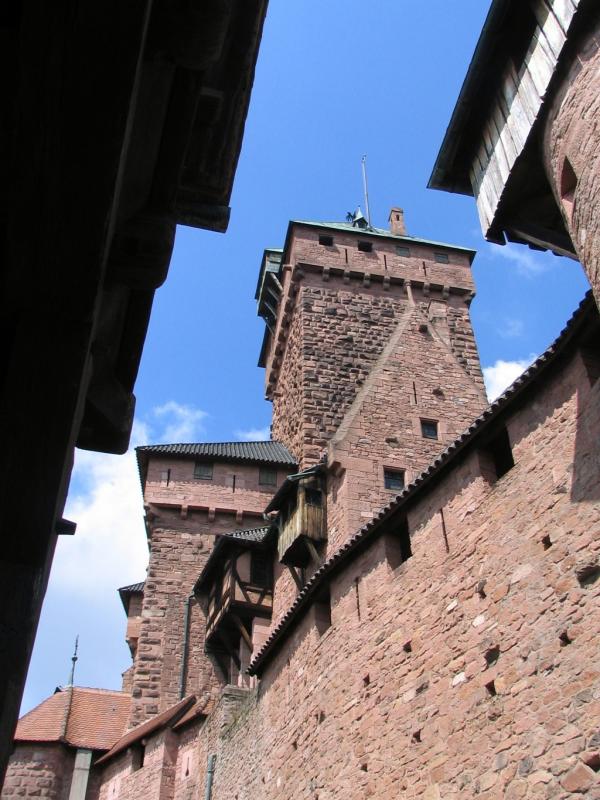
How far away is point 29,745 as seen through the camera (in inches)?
821

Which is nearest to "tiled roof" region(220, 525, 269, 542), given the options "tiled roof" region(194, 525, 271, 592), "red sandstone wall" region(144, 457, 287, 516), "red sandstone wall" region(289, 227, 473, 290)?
"tiled roof" region(194, 525, 271, 592)

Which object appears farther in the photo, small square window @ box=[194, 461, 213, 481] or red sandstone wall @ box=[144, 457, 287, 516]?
small square window @ box=[194, 461, 213, 481]

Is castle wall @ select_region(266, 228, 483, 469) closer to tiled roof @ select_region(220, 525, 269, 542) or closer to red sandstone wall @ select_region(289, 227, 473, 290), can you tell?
red sandstone wall @ select_region(289, 227, 473, 290)

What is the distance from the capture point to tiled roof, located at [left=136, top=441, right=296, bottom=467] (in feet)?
75.6

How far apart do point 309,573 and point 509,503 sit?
8.17 meters

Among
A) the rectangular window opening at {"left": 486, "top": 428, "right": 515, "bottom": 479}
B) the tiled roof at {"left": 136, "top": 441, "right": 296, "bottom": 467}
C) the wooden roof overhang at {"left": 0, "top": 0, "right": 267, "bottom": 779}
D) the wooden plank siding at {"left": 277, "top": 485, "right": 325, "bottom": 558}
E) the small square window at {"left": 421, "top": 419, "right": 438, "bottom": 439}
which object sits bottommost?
the wooden roof overhang at {"left": 0, "top": 0, "right": 267, "bottom": 779}

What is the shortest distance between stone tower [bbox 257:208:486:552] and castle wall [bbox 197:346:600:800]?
14.5 ft

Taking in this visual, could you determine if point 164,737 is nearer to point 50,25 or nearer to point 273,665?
point 273,665

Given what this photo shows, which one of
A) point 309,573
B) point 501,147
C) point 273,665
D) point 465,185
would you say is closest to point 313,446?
point 309,573

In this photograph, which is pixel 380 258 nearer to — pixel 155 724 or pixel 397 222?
pixel 397 222

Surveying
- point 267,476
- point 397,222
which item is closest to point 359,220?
point 397,222

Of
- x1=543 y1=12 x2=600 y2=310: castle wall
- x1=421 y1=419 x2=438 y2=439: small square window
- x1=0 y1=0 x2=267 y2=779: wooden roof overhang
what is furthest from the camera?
x1=421 y1=419 x2=438 y2=439: small square window

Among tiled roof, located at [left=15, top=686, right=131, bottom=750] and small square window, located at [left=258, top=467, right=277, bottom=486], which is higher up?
small square window, located at [left=258, top=467, right=277, bottom=486]

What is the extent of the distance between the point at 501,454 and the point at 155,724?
12.2m
